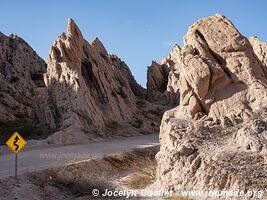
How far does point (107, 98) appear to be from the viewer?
38625mm

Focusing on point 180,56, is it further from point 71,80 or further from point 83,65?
point 83,65

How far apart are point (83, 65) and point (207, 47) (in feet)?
79.9

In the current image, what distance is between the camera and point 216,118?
13.6 m

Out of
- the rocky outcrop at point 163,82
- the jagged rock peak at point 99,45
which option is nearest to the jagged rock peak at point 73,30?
the rocky outcrop at point 163,82

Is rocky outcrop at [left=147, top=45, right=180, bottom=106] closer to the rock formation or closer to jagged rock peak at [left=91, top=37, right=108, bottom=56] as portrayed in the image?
jagged rock peak at [left=91, top=37, right=108, bottom=56]

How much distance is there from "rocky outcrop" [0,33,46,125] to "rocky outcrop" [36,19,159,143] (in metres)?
7.87

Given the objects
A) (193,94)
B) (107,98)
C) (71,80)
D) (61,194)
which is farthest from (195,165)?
(107,98)

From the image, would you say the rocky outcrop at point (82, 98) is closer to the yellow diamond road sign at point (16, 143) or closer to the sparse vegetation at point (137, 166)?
the sparse vegetation at point (137, 166)

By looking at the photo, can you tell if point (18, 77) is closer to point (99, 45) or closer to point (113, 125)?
point (99, 45)

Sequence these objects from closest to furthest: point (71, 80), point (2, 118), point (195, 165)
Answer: point (195, 165) < point (71, 80) < point (2, 118)

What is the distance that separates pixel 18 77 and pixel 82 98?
23.0m

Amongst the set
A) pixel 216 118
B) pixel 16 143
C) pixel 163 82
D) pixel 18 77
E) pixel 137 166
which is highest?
pixel 18 77

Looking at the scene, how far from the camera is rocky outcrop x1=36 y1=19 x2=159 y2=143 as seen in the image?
1278 inches

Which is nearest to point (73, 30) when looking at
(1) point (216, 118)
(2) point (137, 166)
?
(2) point (137, 166)
